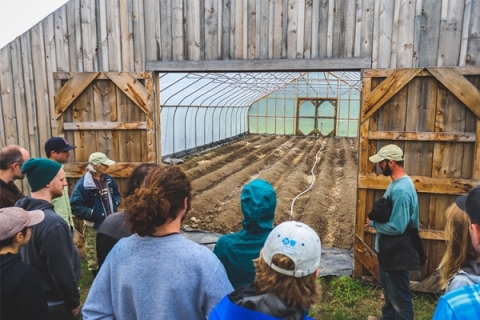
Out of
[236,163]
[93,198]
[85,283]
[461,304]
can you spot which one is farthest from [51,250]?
[236,163]

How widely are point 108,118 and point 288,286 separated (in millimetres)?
4423

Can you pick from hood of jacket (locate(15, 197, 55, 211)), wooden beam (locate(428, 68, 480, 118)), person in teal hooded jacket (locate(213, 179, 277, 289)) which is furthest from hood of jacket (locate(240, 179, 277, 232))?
wooden beam (locate(428, 68, 480, 118))

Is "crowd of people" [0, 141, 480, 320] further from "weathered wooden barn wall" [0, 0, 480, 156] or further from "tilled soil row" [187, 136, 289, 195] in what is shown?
"tilled soil row" [187, 136, 289, 195]

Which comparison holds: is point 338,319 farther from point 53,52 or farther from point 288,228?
point 53,52

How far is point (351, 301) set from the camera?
4309 millimetres

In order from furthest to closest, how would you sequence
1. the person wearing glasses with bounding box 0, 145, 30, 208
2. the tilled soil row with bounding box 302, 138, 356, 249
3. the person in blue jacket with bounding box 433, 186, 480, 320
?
the tilled soil row with bounding box 302, 138, 356, 249, the person wearing glasses with bounding box 0, 145, 30, 208, the person in blue jacket with bounding box 433, 186, 480, 320

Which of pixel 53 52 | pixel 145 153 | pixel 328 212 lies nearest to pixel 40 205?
pixel 145 153

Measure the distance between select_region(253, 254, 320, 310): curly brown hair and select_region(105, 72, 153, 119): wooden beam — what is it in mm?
3934

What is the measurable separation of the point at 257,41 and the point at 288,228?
3.52m

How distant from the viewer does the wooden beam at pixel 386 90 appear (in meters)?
4.14

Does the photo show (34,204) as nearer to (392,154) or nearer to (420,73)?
(392,154)

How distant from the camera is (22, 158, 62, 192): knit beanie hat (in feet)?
8.82

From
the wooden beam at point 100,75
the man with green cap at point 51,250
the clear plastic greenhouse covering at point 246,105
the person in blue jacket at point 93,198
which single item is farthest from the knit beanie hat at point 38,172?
the clear plastic greenhouse covering at point 246,105

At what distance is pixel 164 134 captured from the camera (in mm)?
13031
